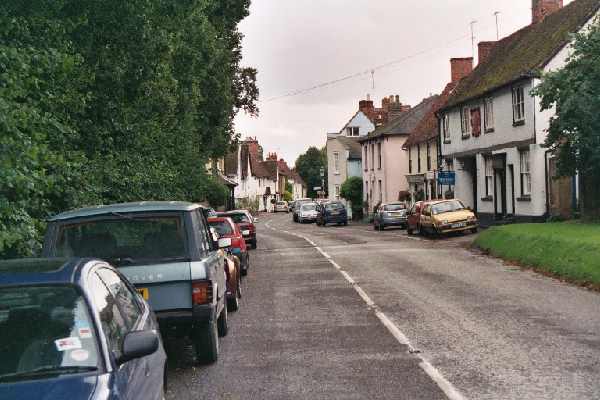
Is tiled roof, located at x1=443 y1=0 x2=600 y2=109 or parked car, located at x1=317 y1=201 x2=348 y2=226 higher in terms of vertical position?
tiled roof, located at x1=443 y1=0 x2=600 y2=109

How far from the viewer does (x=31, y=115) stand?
355 inches

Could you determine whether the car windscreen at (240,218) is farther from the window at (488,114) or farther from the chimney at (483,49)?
the chimney at (483,49)

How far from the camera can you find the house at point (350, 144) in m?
90.9

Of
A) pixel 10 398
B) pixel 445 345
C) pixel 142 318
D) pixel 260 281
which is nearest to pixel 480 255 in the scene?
pixel 260 281

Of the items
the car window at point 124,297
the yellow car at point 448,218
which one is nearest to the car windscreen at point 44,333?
the car window at point 124,297

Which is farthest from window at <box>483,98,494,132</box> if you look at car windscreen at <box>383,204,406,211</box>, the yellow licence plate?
the yellow licence plate

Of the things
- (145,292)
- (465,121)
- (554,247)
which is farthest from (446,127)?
(145,292)

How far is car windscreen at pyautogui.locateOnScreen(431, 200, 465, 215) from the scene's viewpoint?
113 feet

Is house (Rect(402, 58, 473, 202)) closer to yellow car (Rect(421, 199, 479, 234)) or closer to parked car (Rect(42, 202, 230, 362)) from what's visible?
yellow car (Rect(421, 199, 479, 234))

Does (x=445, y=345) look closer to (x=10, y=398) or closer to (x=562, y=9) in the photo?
(x=10, y=398)

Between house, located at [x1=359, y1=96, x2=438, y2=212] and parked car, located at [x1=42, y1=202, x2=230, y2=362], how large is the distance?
55.2 meters

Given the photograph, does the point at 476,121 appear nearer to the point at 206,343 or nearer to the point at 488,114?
the point at 488,114

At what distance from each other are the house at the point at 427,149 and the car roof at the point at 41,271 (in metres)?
45.9

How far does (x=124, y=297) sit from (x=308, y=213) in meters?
65.8
